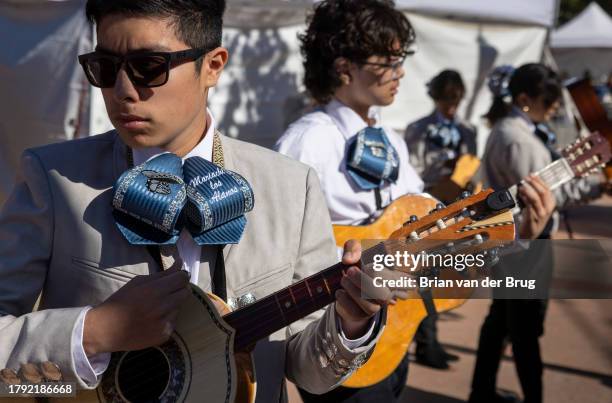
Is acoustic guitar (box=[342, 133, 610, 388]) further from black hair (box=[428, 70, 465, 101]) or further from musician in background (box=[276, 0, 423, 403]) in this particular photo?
black hair (box=[428, 70, 465, 101])

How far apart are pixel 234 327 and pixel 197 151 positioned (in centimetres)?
45

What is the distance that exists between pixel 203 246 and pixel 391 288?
46 cm

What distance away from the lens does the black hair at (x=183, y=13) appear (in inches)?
65.9

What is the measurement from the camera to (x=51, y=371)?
5.29 ft

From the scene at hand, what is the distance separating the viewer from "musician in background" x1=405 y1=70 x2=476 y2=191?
18.7ft

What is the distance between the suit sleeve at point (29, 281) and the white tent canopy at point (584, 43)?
1588 centimetres

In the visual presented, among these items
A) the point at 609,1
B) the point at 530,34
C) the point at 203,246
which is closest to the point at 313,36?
the point at 203,246

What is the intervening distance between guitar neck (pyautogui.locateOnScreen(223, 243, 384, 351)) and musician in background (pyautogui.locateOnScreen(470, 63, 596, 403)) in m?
1.82

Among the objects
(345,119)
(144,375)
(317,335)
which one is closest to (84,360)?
(144,375)

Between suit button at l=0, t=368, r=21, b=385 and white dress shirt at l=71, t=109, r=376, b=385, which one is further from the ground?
white dress shirt at l=71, t=109, r=376, b=385

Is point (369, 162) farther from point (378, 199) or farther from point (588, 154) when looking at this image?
point (588, 154)

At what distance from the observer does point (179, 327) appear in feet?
5.55

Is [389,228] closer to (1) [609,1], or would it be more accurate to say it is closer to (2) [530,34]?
(2) [530,34]

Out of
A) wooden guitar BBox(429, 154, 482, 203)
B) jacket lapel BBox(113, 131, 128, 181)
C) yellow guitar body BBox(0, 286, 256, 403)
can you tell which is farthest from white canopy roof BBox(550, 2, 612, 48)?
yellow guitar body BBox(0, 286, 256, 403)
